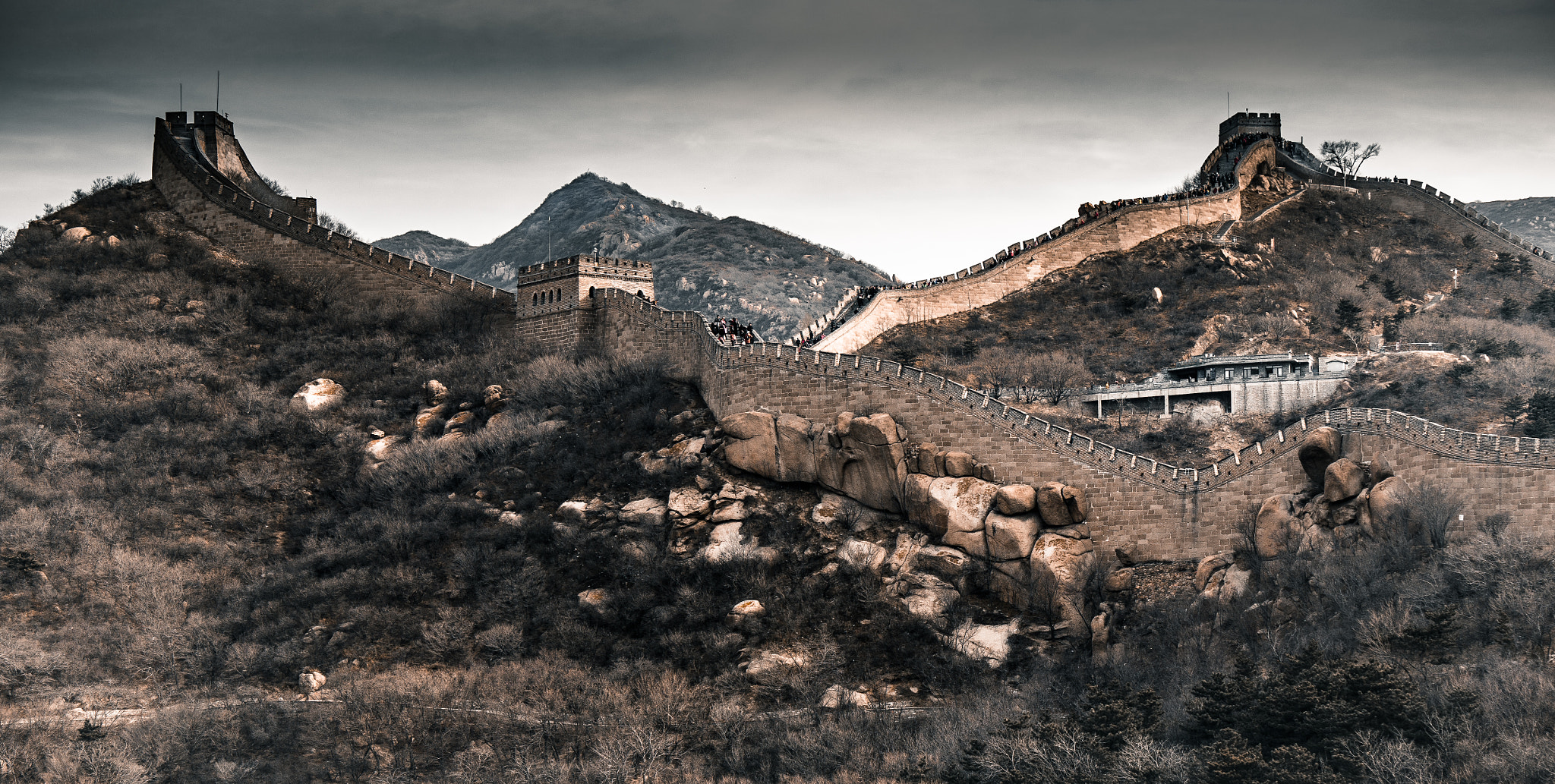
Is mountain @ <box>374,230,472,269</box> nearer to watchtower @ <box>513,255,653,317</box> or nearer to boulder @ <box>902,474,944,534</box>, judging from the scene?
watchtower @ <box>513,255,653,317</box>

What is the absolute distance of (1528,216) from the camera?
14012 cm

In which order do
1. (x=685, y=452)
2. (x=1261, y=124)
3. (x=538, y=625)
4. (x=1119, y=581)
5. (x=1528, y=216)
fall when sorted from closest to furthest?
(x=1119, y=581) < (x=538, y=625) < (x=685, y=452) < (x=1261, y=124) < (x=1528, y=216)

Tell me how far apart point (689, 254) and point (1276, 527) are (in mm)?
81245

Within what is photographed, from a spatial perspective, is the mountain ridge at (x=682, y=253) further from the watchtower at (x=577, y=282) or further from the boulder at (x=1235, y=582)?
the boulder at (x=1235, y=582)

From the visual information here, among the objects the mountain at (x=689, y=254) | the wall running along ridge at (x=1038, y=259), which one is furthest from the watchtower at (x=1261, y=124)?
the mountain at (x=689, y=254)

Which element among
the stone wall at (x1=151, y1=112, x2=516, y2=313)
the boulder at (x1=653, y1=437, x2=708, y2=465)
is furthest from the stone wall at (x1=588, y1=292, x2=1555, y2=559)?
the stone wall at (x1=151, y1=112, x2=516, y2=313)

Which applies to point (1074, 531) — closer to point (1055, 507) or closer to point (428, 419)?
point (1055, 507)

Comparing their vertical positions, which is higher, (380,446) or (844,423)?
(844,423)

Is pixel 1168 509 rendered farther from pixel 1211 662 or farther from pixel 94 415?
pixel 94 415

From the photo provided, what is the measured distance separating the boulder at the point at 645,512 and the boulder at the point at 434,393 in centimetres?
1403

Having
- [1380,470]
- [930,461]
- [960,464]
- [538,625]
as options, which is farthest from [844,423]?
[1380,470]

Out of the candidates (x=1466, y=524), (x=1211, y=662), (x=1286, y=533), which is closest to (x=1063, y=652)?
(x=1211, y=662)

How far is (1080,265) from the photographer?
261 ft

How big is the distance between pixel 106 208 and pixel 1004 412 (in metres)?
52.5
